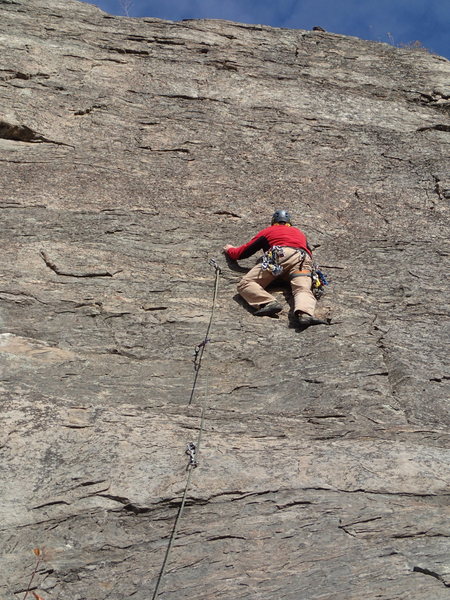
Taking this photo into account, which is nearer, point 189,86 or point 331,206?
point 331,206

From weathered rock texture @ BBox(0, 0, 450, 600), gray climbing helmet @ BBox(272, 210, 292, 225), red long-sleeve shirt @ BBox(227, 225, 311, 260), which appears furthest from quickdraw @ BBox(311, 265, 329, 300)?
gray climbing helmet @ BBox(272, 210, 292, 225)

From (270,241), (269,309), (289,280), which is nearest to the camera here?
(269,309)

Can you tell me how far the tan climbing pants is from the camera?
26.4 feet

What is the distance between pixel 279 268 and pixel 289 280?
28 cm

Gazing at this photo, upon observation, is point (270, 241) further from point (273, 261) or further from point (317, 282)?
point (317, 282)

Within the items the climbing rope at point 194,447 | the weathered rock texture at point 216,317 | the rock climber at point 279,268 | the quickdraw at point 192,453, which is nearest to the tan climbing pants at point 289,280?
the rock climber at point 279,268

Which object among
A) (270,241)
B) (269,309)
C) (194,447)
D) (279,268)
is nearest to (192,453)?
(194,447)

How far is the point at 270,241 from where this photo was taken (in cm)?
862

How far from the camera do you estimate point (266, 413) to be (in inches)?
268

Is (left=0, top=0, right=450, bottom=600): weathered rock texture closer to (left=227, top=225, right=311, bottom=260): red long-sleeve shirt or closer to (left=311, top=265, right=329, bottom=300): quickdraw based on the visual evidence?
(left=311, top=265, right=329, bottom=300): quickdraw

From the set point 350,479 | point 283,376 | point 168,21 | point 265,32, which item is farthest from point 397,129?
point 350,479

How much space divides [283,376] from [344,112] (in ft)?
19.6

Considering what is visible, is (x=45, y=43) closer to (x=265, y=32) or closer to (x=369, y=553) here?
(x=265, y=32)

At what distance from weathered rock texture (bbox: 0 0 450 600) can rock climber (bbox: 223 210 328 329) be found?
0.19m
